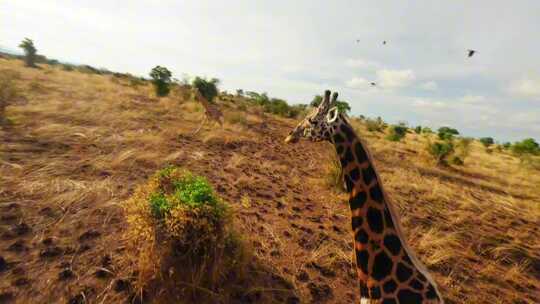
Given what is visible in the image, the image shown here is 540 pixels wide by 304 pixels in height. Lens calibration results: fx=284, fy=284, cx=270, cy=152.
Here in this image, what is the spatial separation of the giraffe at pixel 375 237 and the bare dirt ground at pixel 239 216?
126 centimetres

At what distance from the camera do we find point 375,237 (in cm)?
235

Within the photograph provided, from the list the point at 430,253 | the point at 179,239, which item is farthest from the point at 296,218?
the point at 179,239

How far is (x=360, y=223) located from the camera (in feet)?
7.91

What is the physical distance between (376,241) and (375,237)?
0.03 m

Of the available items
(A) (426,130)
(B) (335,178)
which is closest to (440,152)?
(B) (335,178)

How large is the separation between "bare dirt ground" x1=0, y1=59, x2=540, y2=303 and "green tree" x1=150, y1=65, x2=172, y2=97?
9191 millimetres

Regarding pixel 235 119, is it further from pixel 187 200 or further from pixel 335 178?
pixel 187 200

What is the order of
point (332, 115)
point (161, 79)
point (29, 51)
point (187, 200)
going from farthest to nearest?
point (29, 51) < point (161, 79) < point (187, 200) < point (332, 115)

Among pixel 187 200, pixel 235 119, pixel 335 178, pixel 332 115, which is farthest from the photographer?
pixel 235 119

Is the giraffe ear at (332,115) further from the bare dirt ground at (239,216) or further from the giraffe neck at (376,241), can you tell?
the bare dirt ground at (239,216)

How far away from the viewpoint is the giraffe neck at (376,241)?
7.32 ft

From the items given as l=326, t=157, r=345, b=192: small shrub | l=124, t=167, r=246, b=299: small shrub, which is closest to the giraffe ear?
l=124, t=167, r=246, b=299: small shrub

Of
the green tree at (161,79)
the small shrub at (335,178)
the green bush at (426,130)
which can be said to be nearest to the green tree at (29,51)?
the green tree at (161,79)

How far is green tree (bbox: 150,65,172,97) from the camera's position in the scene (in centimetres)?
1898
